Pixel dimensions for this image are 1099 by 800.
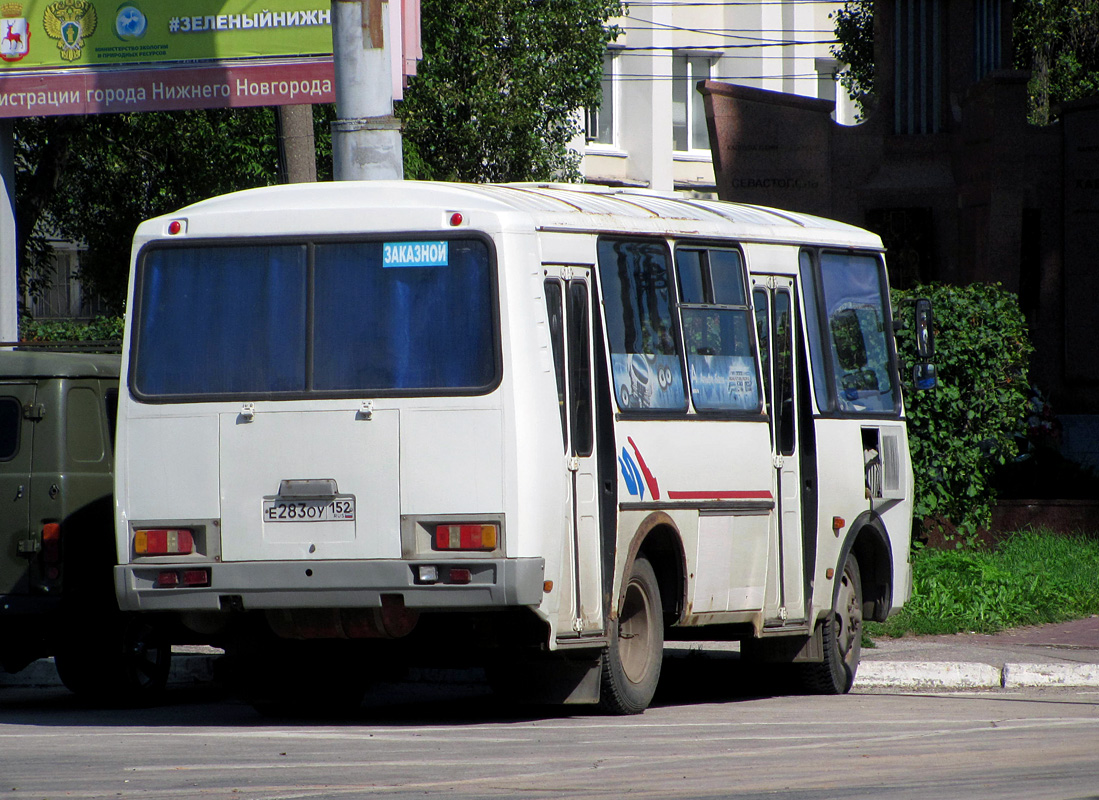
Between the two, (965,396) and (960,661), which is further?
(965,396)

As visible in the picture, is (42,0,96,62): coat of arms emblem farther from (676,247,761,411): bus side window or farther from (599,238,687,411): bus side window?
(599,238,687,411): bus side window

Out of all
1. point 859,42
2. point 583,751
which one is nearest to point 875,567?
point 583,751

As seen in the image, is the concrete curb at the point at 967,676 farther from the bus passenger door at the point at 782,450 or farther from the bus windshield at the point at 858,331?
the bus windshield at the point at 858,331

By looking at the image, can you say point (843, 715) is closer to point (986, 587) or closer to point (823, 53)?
point (986, 587)

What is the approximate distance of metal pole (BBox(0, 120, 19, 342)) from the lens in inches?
634

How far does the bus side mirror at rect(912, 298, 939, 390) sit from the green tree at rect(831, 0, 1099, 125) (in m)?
18.0

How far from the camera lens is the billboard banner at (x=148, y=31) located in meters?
16.3

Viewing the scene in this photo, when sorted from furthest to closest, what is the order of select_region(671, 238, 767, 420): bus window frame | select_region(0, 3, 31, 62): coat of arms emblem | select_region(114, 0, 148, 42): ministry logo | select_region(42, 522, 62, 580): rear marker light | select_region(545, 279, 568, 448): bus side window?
select_region(0, 3, 31, 62): coat of arms emblem < select_region(114, 0, 148, 42): ministry logo < select_region(42, 522, 62, 580): rear marker light < select_region(671, 238, 767, 420): bus window frame < select_region(545, 279, 568, 448): bus side window

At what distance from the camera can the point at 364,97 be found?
11742 millimetres

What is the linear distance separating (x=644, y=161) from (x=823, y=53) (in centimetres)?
732

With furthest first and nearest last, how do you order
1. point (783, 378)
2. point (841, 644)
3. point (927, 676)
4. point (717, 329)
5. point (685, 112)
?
point (685, 112) → point (927, 676) → point (841, 644) → point (783, 378) → point (717, 329)

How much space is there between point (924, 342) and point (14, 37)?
10122 millimetres

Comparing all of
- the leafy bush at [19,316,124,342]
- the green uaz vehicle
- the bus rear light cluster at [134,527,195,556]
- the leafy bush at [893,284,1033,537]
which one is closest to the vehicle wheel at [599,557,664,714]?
the bus rear light cluster at [134,527,195,556]

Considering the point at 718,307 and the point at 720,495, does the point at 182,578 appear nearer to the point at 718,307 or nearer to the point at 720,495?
the point at 720,495
